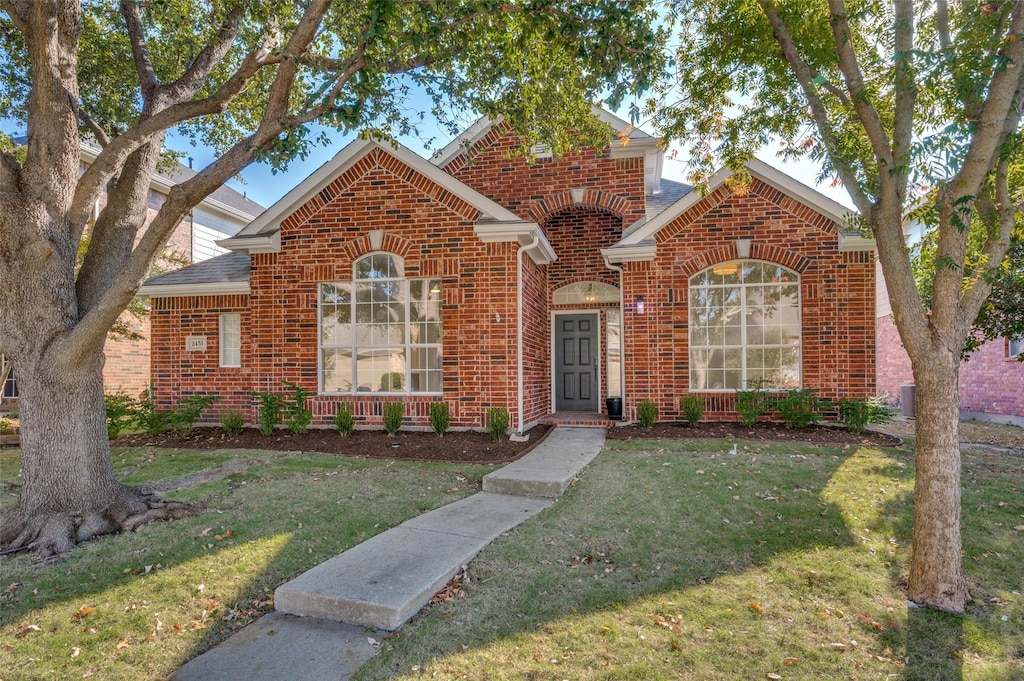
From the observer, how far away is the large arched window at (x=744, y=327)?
1021cm

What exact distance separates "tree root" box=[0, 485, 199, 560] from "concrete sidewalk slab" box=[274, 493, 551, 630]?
226cm

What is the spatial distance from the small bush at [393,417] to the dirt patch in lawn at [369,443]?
0.47ft

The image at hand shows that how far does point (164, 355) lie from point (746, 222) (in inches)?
474

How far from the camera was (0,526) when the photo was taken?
484 cm

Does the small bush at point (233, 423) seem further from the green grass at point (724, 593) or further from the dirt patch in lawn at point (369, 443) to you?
the green grass at point (724, 593)

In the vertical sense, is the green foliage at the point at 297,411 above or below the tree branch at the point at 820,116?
below

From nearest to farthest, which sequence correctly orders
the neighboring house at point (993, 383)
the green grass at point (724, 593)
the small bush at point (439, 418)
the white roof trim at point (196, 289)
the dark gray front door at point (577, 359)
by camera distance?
the green grass at point (724, 593)
the small bush at point (439, 418)
the white roof trim at point (196, 289)
the neighboring house at point (993, 383)
the dark gray front door at point (577, 359)

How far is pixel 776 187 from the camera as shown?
10102 mm

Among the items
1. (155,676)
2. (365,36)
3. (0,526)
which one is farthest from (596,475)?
(0,526)

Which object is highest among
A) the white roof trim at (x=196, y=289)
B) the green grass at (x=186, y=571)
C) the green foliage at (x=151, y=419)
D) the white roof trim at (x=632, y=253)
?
the white roof trim at (x=632, y=253)

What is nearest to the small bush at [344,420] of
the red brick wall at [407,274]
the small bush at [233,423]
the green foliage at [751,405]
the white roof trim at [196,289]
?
the red brick wall at [407,274]

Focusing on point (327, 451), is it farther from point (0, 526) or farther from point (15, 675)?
point (15, 675)

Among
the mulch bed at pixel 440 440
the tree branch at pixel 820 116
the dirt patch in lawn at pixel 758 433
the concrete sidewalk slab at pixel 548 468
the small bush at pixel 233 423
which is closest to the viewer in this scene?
the tree branch at pixel 820 116

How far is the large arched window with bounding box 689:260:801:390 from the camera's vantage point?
10.2 m
